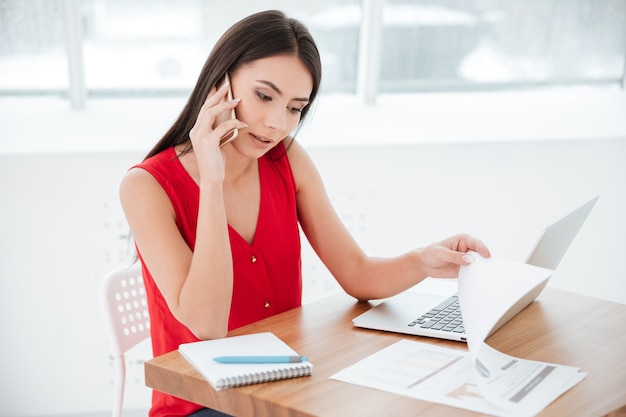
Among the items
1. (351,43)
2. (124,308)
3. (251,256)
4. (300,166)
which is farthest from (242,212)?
(351,43)

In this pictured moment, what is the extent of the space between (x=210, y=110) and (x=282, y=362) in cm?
61

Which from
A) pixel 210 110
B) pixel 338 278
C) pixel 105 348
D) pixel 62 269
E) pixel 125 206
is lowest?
→ pixel 105 348

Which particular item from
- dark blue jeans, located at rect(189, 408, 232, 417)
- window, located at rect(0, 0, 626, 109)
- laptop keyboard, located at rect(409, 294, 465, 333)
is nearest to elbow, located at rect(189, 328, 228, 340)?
dark blue jeans, located at rect(189, 408, 232, 417)

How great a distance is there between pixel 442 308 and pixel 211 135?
0.64 m

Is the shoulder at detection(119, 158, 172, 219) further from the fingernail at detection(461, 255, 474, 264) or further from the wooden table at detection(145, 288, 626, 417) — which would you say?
the fingernail at detection(461, 255, 474, 264)

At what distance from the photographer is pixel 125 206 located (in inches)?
72.9

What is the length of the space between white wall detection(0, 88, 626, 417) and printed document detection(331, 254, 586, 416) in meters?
1.84

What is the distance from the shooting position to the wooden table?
1377 millimetres

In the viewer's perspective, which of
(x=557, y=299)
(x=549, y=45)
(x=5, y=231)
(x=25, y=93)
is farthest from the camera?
(x=549, y=45)

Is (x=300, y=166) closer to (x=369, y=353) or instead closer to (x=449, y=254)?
(x=449, y=254)

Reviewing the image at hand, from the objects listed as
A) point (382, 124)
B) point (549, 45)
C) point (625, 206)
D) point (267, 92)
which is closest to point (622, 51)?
point (549, 45)

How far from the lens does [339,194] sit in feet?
11.4

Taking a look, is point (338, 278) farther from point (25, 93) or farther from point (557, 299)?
point (25, 93)

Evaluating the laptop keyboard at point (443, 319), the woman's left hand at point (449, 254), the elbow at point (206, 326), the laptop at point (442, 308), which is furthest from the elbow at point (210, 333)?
the woman's left hand at point (449, 254)
